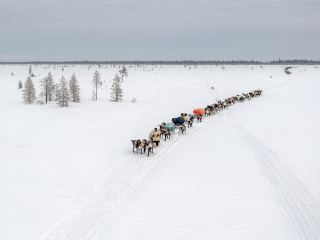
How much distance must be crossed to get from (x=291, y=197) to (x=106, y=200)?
767 centimetres

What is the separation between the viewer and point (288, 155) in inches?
633

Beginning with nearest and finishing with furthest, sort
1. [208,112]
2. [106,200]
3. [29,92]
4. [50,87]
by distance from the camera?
[106,200]
[208,112]
[29,92]
[50,87]

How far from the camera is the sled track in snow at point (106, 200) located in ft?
27.6

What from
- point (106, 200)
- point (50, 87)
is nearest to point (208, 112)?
point (106, 200)

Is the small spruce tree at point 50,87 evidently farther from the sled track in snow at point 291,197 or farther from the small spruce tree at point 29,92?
the sled track in snow at point 291,197

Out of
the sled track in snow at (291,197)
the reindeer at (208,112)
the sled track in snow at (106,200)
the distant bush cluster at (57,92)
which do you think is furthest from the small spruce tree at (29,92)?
the sled track in snow at (291,197)

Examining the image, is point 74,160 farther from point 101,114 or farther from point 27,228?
point 101,114

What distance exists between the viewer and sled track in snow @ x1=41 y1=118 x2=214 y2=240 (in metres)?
8.42

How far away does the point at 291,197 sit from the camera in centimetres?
1098

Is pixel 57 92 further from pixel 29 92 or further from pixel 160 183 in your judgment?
pixel 160 183

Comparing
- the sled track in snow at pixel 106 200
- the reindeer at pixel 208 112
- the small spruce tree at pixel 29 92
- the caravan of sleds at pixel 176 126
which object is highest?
the small spruce tree at pixel 29 92

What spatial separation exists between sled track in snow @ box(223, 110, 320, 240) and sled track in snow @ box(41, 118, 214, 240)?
5.83 meters

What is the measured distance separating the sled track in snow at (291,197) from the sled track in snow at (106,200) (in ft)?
19.1

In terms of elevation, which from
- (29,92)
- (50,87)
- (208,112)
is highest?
(50,87)
